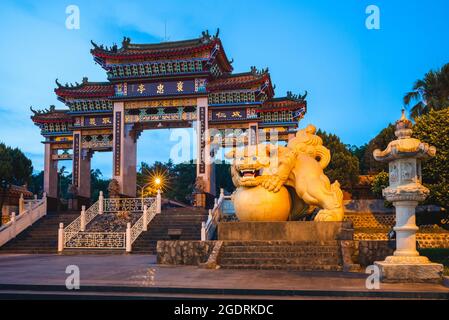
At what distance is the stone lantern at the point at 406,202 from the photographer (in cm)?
743

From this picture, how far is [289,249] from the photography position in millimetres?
Answer: 10281

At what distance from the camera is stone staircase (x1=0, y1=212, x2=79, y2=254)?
1841 cm

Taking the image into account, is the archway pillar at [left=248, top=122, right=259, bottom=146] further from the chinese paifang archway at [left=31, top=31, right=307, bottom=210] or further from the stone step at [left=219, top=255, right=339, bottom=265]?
the stone step at [left=219, top=255, right=339, bottom=265]

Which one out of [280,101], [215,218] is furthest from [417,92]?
[215,218]

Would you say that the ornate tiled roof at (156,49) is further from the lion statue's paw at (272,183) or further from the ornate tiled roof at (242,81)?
the lion statue's paw at (272,183)

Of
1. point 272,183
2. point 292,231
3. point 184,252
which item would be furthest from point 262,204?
point 184,252

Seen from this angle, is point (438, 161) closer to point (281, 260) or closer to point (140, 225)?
point (281, 260)

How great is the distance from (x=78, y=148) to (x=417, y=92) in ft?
62.6

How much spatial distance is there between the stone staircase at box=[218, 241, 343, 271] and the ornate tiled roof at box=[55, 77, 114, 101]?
63.9ft

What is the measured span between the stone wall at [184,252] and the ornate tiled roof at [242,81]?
52.9 feet

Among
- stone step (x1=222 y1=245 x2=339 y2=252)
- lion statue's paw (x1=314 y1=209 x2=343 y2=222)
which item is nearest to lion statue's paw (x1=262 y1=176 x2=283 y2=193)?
lion statue's paw (x1=314 y1=209 x2=343 y2=222)

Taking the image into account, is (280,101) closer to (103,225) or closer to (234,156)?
(103,225)

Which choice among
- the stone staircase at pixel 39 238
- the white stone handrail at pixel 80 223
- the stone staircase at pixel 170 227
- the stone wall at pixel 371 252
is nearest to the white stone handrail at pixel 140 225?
the stone staircase at pixel 170 227

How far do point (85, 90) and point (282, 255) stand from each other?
21.6 metres
